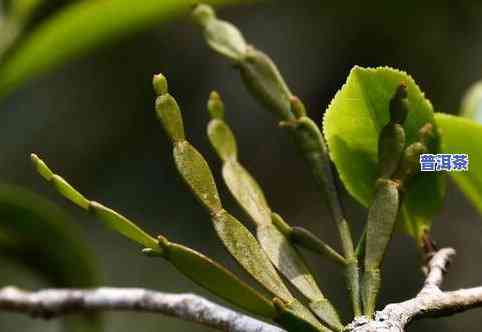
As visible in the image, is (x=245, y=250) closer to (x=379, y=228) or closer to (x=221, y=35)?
(x=379, y=228)

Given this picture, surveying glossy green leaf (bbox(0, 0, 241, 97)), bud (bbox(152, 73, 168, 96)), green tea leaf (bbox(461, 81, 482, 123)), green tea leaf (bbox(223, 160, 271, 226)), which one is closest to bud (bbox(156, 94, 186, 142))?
bud (bbox(152, 73, 168, 96))

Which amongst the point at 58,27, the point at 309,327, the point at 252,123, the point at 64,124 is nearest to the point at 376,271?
the point at 309,327

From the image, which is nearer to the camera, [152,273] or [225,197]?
[225,197]

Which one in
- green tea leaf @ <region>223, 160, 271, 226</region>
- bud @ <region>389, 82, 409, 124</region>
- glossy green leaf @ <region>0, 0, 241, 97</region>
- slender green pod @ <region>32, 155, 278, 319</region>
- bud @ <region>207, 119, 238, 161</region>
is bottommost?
slender green pod @ <region>32, 155, 278, 319</region>

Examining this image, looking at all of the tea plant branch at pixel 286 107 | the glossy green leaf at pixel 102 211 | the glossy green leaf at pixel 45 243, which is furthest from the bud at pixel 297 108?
the glossy green leaf at pixel 45 243

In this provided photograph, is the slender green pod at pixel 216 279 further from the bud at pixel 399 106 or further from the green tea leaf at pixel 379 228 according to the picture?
the bud at pixel 399 106

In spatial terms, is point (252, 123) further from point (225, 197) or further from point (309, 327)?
point (309, 327)

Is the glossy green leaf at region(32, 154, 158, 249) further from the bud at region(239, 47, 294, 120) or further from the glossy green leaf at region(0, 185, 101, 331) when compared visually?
the glossy green leaf at region(0, 185, 101, 331)
